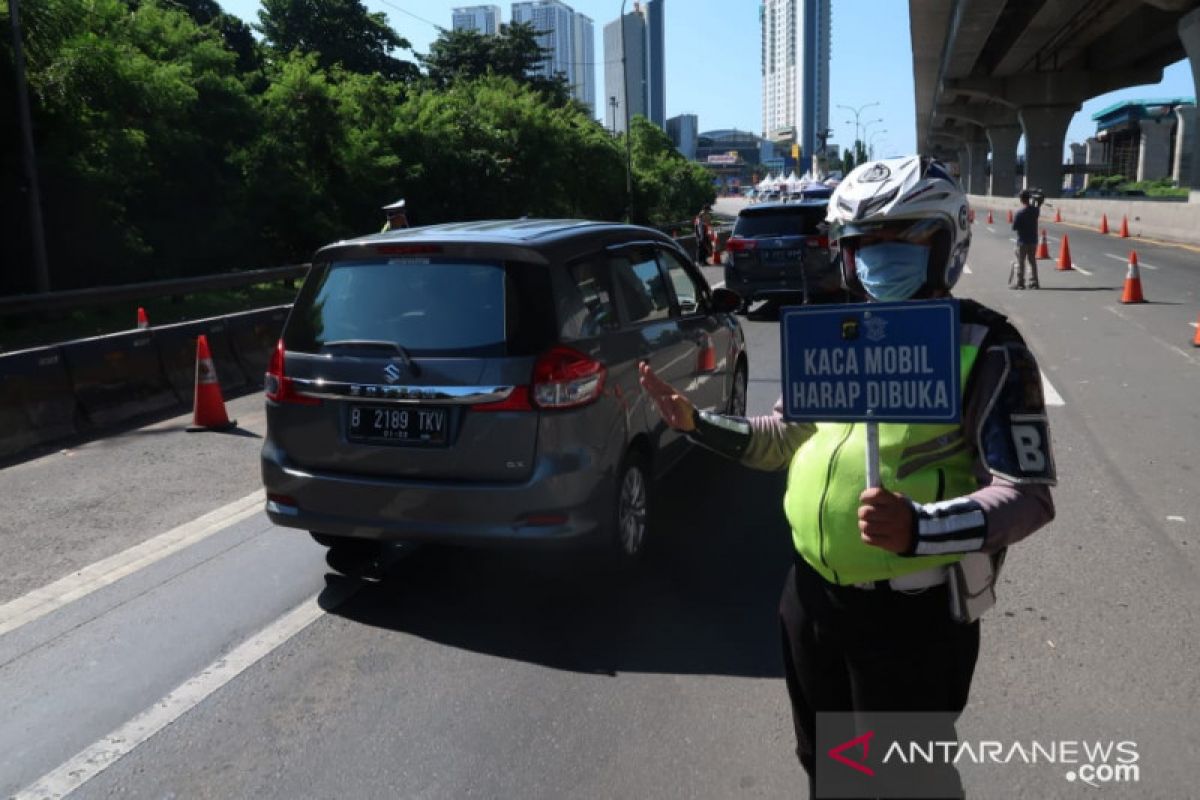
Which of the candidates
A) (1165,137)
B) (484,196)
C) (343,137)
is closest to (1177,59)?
(484,196)

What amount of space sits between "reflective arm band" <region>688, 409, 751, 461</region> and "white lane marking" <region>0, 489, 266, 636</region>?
12.6 ft

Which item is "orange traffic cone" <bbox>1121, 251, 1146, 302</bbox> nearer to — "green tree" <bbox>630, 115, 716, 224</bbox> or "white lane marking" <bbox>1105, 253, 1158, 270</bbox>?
"white lane marking" <bbox>1105, 253, 1158, 270</bbox>

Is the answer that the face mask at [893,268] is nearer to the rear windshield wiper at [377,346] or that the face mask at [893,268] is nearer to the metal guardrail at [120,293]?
the rear windshield wiper at [377,346]

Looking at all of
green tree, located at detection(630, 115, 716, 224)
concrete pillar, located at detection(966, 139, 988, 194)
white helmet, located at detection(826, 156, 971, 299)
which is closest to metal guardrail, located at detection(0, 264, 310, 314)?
white helmet, located at detection(826, 156, 971, 299)

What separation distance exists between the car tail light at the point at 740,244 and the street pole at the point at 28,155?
428 inches

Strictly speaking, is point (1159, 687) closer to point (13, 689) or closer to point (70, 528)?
point (13, 689)

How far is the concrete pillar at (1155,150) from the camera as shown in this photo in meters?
106

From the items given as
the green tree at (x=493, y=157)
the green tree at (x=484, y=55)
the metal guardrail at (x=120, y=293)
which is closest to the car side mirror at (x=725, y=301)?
the metal guardrail at (x=120, y=293)

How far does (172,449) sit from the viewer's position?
8805 millimetres

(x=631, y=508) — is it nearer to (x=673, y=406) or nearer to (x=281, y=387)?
(x=281, y=387)

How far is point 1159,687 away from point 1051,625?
2.16 feet

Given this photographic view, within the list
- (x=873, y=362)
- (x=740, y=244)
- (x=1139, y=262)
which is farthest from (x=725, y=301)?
(x=1139, y=262)

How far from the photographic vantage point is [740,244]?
17.0 meters

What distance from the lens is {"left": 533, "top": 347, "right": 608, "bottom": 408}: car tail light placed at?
4.76 meters
